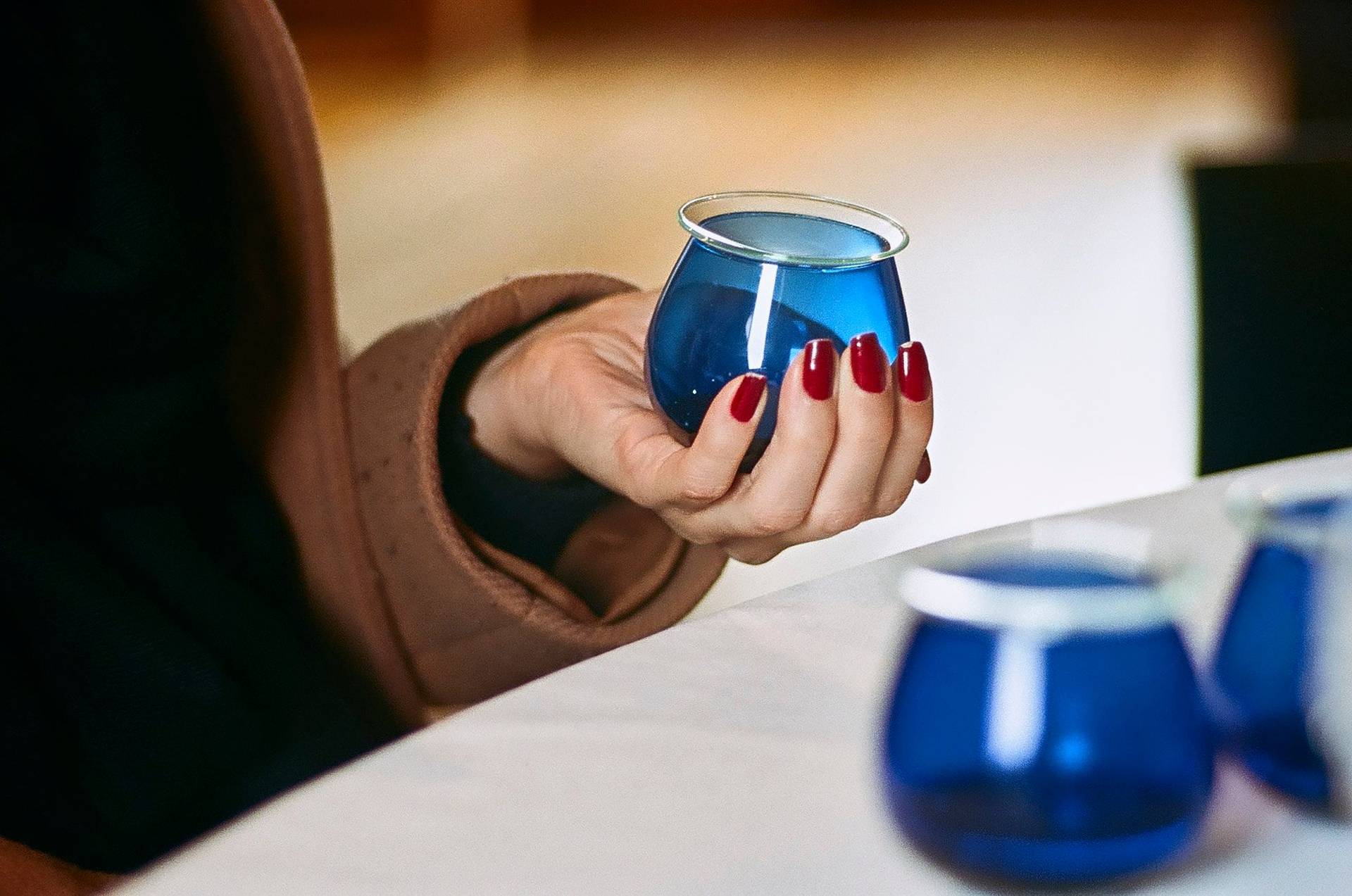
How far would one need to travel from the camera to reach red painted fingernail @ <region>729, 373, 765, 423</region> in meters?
0.45

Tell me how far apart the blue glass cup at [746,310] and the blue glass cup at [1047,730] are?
0.18 meters

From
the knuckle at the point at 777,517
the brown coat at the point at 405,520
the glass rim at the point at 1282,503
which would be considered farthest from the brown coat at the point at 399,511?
the glass rim at the point at 1282,503

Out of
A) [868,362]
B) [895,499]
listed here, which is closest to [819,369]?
[868,362]

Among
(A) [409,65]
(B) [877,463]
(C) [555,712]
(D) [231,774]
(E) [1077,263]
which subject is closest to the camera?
(C) [555,712]

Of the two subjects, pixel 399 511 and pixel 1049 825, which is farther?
pixel 399 511

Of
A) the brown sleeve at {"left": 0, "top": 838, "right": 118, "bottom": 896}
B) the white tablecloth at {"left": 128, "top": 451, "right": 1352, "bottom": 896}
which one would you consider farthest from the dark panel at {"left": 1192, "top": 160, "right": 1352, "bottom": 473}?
the brown sleeve at {"left": 0, "top": 838, "right": 118, "bottom": 896}

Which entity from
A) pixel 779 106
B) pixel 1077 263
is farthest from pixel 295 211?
pixel 779 106

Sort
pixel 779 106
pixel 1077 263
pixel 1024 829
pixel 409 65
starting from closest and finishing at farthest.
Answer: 1. pixel 1024 829
2. pixel 1077 263
3. pixel 779 106
4. pixel 409 65

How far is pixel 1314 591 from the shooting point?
0.29m

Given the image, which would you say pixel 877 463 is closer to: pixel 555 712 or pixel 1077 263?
pixel 555 712

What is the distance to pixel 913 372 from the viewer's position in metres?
0.50

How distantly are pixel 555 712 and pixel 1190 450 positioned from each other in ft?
6.01

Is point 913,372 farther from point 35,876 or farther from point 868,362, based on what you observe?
point 35,876

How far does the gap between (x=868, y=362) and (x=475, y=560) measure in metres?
0.28
